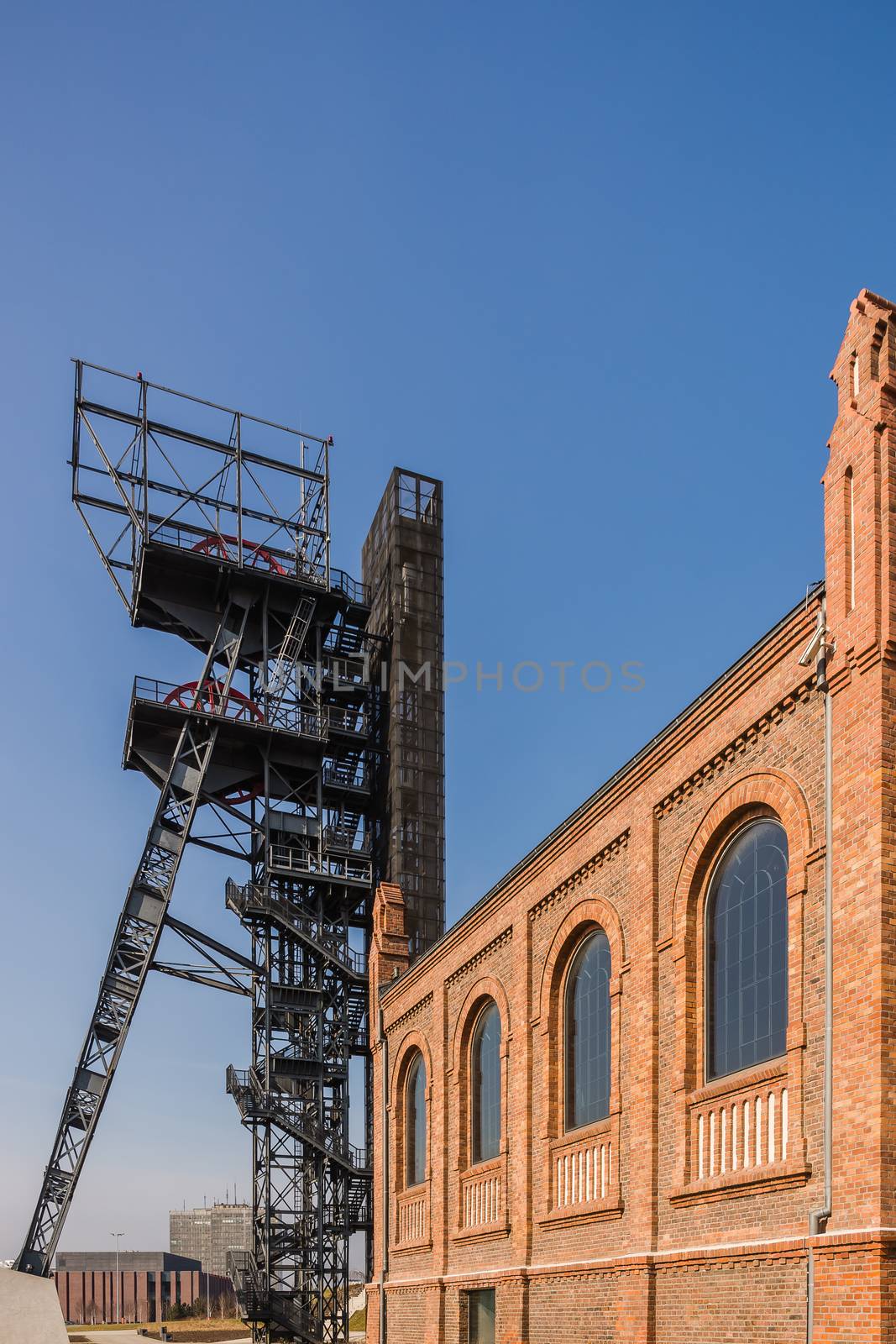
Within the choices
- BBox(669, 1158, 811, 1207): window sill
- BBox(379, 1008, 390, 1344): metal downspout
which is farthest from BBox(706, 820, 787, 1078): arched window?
BBox(379, 1008, 390, 1344): metal downspout

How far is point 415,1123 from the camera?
93.1 ft

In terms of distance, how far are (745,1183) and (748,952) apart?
240cm

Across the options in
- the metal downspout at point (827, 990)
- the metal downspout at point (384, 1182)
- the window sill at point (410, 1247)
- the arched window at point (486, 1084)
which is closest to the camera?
the metal downspout at point (827, 990)

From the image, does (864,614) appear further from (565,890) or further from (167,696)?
(167,696)

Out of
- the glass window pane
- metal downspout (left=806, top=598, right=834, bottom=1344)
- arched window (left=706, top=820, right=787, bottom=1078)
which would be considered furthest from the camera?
the glass window pane

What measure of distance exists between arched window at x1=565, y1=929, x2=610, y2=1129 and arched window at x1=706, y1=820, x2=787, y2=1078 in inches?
133

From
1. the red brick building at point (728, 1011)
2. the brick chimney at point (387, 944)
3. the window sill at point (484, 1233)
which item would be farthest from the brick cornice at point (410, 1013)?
the window sill at point (484, 1233)

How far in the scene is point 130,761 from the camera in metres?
45.3

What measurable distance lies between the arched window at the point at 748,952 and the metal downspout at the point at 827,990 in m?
1.38

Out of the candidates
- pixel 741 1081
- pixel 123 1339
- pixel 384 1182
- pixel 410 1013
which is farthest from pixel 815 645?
pixel 123 1339

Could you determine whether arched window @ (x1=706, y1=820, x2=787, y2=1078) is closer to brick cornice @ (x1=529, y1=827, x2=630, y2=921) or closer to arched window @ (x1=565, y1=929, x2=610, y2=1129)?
brick cornice @ (x1=529, y1=827, x2=630, y2=921)

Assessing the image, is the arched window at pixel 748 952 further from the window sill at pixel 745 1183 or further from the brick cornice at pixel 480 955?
the brick cornice at pixel 480 955

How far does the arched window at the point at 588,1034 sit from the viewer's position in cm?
1847

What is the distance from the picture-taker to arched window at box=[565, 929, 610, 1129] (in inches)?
727
